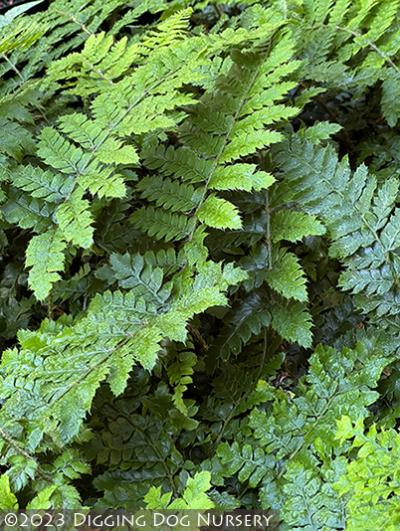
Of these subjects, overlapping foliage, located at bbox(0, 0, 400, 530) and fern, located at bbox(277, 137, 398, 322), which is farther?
fern, located at bbox(277, 137, 398, 322)

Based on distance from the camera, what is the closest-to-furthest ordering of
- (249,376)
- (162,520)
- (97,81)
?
1. (162,520)
2. (249,376)
3. (97,81)

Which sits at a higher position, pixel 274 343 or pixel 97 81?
pixel 97 81

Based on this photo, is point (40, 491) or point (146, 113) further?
point (146, 113)

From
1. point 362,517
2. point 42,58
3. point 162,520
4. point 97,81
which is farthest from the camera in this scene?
point 42,58

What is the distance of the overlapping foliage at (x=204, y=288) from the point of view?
129 cm

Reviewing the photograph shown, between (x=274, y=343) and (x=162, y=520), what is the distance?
499 mm

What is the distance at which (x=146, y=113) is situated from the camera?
1498 mm

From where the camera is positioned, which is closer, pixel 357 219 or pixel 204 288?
pixel 204 288

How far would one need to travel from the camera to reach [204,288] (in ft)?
4.47

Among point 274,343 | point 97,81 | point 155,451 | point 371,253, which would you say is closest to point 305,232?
point 371,253

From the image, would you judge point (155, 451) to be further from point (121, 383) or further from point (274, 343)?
point (274, 343)

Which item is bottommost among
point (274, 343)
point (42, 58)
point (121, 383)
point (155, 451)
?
point (155, 451)

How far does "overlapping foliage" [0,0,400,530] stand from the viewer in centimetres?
129

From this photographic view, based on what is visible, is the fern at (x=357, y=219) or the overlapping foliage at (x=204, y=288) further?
the fern at (x=357, y=219)
